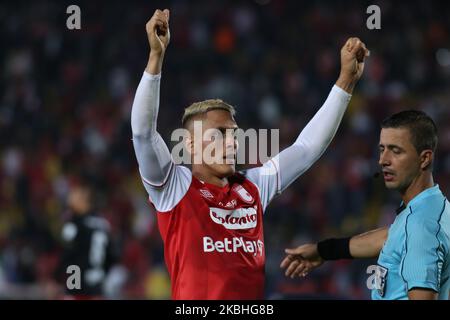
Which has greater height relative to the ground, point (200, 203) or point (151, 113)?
point (151, 113)

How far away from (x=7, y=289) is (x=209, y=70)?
14.0 ft

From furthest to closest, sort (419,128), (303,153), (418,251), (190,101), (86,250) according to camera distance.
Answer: (190,101), (86,250), (303,153), (419,128), (418,251)

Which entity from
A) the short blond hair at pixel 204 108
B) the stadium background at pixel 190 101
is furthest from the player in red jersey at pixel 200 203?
the stadium background at pixel 190 101

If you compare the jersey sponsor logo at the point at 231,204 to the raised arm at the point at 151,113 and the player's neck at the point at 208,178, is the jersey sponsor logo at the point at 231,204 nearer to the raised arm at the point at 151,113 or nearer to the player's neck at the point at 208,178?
the player's neck at the point at 208,178

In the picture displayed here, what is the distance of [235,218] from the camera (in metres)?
3.26

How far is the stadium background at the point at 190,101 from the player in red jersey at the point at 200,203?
16.1 feet

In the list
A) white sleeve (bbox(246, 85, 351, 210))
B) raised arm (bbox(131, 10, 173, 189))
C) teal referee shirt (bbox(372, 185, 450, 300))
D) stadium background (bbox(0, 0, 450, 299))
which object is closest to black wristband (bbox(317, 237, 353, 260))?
white sleeve (bbox(246, 85, 351, 210))

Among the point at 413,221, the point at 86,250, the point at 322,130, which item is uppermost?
the point at 322,130

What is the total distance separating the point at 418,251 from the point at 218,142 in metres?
0.92

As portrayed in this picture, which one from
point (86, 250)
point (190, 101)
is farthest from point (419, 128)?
point (190, 101)

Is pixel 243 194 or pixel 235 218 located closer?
pixel 235 218

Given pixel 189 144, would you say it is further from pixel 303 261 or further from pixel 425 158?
pixel 425 158

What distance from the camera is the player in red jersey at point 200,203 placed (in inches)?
119

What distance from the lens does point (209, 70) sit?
1117cm
